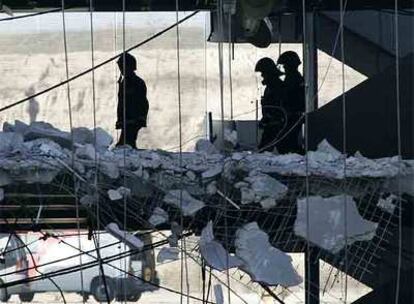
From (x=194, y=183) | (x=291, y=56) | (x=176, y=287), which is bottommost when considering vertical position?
(x=176, y=287)

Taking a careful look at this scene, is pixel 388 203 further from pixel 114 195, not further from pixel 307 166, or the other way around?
pixel 114 195

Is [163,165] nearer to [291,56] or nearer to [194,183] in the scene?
[194,183]

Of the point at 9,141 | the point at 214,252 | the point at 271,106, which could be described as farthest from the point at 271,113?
the point at 9,141

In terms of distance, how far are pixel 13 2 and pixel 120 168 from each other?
0.46 meters

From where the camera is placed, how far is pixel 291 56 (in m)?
2.29

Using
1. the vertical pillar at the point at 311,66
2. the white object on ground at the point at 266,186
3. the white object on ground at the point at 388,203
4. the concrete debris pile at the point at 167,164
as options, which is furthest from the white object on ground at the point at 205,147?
the white object on ground at the point at 388,203

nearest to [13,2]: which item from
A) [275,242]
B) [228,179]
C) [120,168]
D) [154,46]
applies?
[154,46]

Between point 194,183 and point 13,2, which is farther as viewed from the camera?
point 13,2

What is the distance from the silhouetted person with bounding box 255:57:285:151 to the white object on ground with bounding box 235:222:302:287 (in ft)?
0.69

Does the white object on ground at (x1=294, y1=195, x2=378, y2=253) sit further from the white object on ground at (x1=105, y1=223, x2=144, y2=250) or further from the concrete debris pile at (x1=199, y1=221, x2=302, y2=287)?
the white object on ground at (x1=105, y1=223, x2=144, y2=250)

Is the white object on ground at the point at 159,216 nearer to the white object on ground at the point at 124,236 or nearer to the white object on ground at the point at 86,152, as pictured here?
the white object on ground at the point at 124,236

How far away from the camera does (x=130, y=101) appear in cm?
226

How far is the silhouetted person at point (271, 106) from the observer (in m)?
2.27

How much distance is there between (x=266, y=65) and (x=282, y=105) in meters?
0.10
